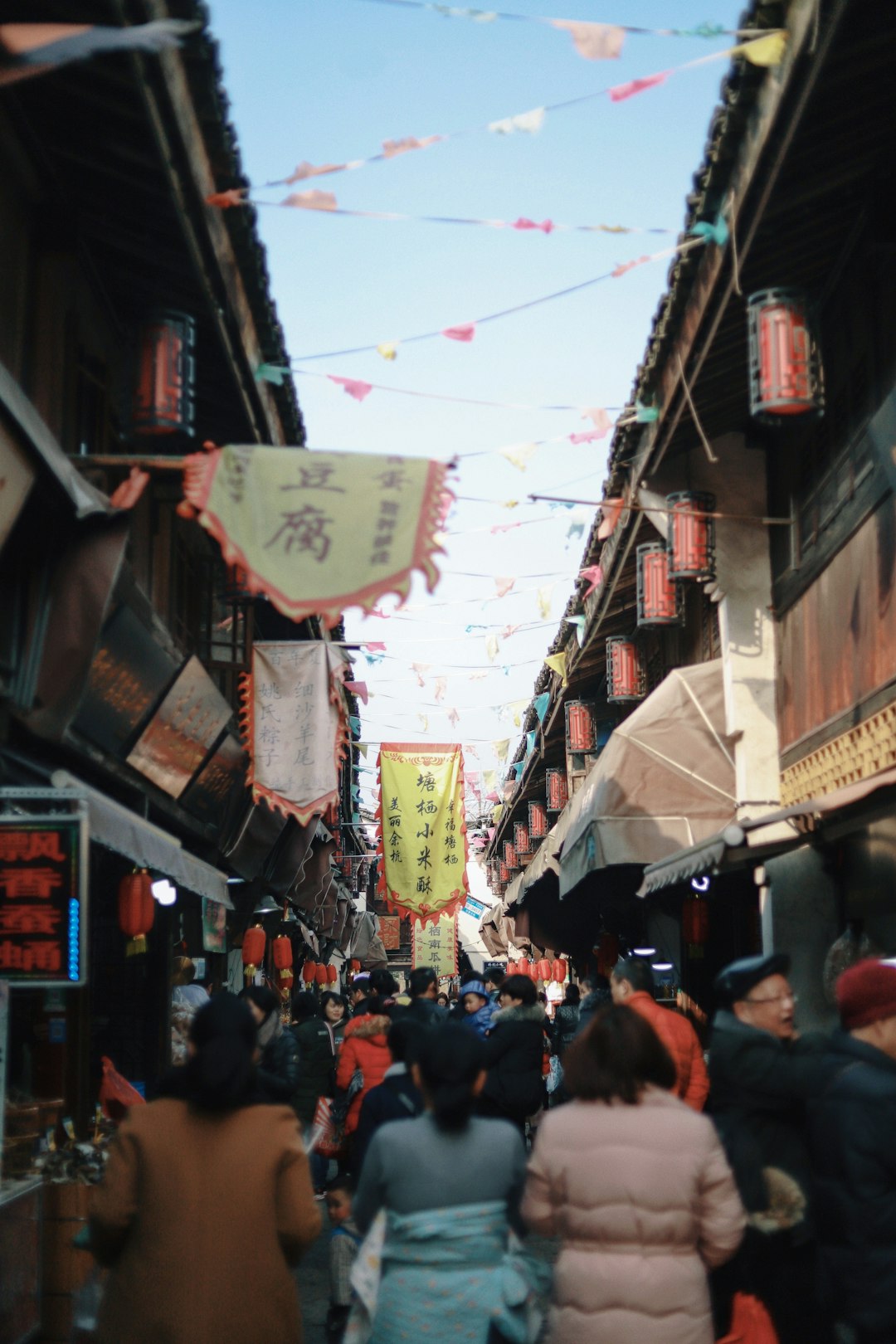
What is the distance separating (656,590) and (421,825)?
10.5 meters

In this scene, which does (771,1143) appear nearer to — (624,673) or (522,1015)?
(522,1015)

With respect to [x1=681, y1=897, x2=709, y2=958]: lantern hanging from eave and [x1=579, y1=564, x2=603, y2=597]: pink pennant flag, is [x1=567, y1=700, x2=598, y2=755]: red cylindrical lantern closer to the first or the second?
[x1=579, y1=564, x2=603, y2=597]: pink pennant flag

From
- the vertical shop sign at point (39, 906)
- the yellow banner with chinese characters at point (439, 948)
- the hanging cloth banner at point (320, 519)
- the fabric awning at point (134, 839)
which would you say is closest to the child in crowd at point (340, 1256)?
the vertical shop sign at point (39, 906)

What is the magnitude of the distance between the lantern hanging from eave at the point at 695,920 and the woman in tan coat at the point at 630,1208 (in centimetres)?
1128

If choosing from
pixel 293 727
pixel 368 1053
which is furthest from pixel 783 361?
pixel 293 727

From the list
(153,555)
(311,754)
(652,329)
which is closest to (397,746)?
(311,754)

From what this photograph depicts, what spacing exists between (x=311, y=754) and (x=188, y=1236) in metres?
11.7

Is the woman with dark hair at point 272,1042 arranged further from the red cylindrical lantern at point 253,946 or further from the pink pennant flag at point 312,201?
the red cylindrical lantern at point 253,946

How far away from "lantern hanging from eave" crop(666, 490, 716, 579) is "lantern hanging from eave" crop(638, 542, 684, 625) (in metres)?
1.63

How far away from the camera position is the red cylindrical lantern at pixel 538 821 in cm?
3456

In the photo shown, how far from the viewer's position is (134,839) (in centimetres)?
975

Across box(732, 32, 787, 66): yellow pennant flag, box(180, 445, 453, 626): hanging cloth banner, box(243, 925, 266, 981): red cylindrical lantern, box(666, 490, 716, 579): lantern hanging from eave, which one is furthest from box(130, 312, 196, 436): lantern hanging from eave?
box(243, 925, 266, 981): red cylindrical lantern

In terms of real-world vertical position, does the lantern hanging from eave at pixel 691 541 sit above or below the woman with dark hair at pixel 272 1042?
above

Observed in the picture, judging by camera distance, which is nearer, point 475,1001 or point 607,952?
point 475,1001
